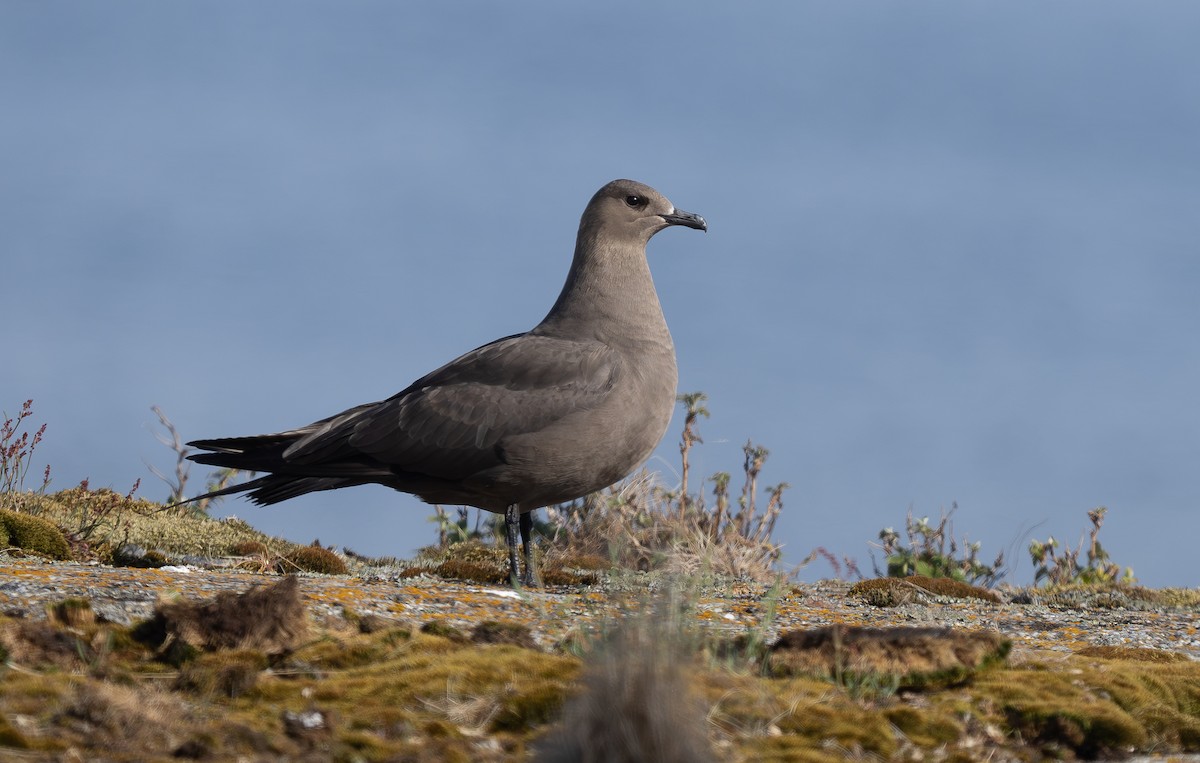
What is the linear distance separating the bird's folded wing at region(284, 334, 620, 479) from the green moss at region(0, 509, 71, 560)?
6.97ft

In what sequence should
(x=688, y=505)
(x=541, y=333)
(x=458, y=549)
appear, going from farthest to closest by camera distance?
1. (x=688, y=505)
2. (x=458, y=549)
3. (x=541, y=333)

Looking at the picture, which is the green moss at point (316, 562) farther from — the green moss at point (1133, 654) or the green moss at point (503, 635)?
the green moss at point (1133, 654)

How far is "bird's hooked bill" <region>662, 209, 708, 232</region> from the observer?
34.7 ft

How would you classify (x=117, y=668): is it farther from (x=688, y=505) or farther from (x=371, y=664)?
(x=688, y=505)

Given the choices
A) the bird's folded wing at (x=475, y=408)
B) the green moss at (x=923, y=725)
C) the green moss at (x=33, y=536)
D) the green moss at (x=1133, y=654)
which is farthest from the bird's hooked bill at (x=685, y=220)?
the green moss at (x=923, y=725)

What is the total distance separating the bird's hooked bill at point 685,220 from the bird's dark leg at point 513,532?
115 inches

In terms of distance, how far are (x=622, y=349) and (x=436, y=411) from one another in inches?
59.7

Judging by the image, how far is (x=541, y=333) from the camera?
9.81 meters

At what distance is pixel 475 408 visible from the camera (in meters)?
9.30

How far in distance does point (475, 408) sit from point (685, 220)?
268cm

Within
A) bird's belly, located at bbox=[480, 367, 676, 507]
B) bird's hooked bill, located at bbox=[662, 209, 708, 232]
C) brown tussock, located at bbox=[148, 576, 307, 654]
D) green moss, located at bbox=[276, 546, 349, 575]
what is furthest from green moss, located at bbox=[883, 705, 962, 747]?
green moss, located at bbox=[276, 546, 349, 575]

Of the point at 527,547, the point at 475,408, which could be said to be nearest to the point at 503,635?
the point at 527,547

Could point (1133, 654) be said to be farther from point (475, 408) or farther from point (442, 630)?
point (475, 408)

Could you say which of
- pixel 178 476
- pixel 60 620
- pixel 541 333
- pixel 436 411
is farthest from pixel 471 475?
pixel 178 476
